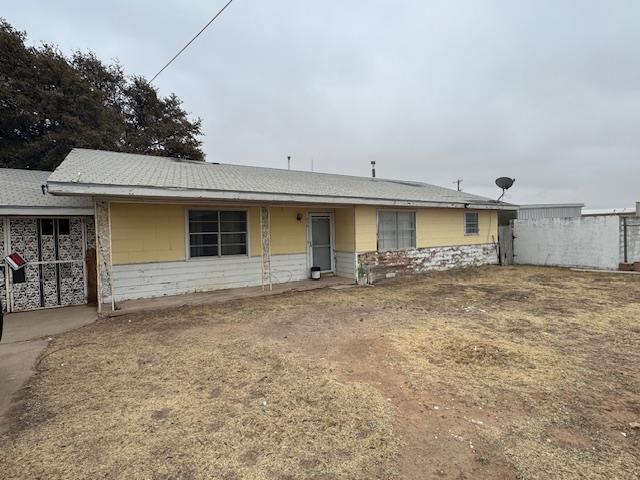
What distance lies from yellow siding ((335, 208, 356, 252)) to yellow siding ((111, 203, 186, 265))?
14.7 feet

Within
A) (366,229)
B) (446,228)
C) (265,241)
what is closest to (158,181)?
(265,241)

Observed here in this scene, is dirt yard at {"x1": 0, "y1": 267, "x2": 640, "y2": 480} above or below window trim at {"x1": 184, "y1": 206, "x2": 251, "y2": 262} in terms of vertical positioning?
below

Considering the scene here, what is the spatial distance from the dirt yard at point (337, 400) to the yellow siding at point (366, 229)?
413 cm

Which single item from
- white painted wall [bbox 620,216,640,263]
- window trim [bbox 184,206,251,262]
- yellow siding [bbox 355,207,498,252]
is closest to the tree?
window trim [bbox 184,206,251,262]

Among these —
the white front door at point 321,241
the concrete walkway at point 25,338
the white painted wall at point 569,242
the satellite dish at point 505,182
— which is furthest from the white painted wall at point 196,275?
the white painted wall at point 569,242

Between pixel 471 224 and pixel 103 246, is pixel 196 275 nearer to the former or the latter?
pixel 103 246

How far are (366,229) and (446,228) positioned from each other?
13.2ft

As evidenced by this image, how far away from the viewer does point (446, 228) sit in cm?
1263

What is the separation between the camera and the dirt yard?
7.54 ft

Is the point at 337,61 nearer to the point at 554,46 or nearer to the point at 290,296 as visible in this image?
the point at 554,46

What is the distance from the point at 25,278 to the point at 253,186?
500 centimetres

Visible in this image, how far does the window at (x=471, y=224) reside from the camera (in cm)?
1348

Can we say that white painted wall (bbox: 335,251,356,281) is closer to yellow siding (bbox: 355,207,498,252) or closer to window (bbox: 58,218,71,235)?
yellow siding (bbox: 355,207,498,252)

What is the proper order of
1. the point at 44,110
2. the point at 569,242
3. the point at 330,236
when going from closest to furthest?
the point at 330,236 < the point at 569,242 < the point at 44,110
